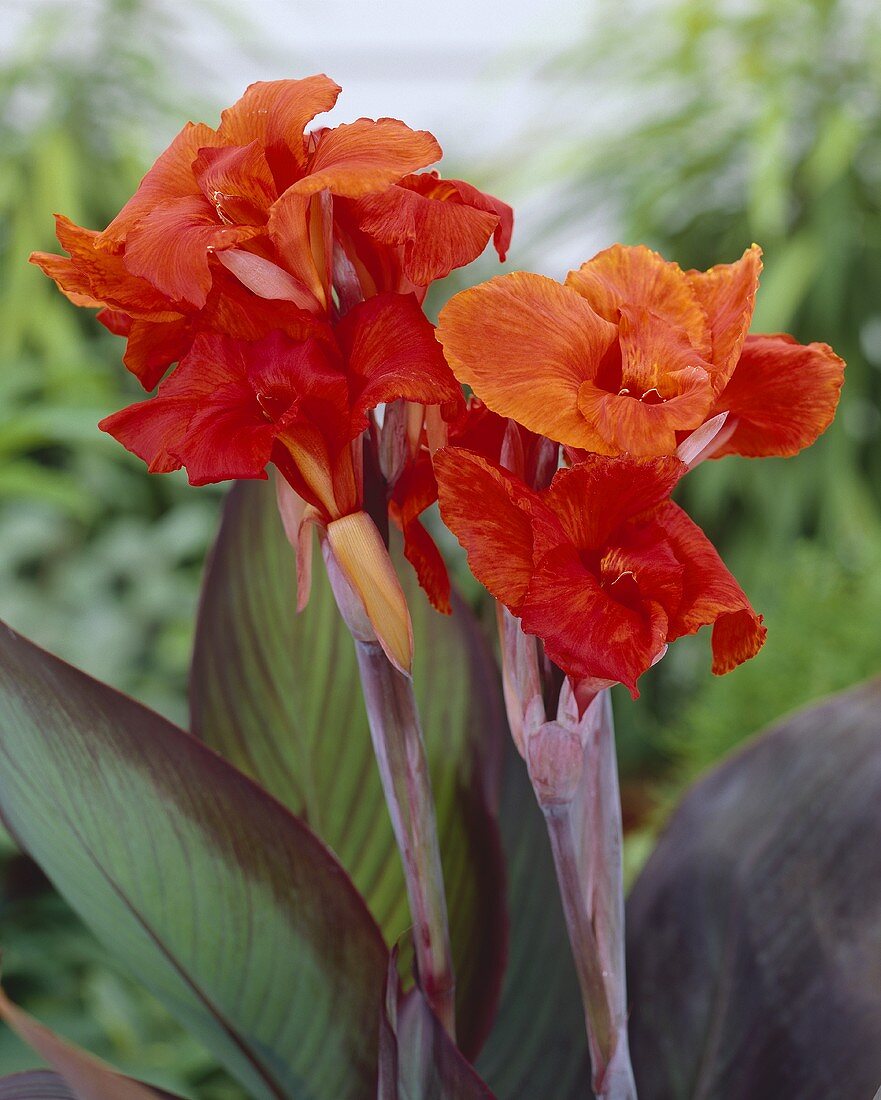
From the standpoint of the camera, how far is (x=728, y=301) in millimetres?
248

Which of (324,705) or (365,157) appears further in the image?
(324,705)

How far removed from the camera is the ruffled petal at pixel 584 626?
0.20 metres

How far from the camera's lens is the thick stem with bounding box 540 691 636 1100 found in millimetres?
249

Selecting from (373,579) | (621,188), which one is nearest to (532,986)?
(373,579)

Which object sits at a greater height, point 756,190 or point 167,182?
point 756,190

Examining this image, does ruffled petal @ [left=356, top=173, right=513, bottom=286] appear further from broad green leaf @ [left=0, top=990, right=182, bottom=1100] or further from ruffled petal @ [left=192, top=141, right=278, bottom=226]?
broad green leaf @ [left=0, top=990, right=182, bottom=1100]

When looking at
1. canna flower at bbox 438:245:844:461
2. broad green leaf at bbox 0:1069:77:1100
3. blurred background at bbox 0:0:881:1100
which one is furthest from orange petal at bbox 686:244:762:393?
blurred background at bbox 0:0:881:1100

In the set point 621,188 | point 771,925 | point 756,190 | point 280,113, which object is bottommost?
point 771,925

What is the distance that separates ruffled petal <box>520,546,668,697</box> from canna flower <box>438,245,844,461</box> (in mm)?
27

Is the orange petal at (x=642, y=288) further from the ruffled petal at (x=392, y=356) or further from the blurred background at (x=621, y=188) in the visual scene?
the blurred background at (x=621, y=188)

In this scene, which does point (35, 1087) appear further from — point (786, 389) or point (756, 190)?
point (756, 190)

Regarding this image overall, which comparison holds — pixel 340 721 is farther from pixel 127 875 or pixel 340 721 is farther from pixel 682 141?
pixel 682 141

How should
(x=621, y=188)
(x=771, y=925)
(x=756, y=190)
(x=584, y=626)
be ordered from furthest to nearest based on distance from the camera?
(x=621, y=188)
(x=756, y=190)
(x=771, y=925)
(x=584, y=626)

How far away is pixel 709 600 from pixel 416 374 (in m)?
0.07
